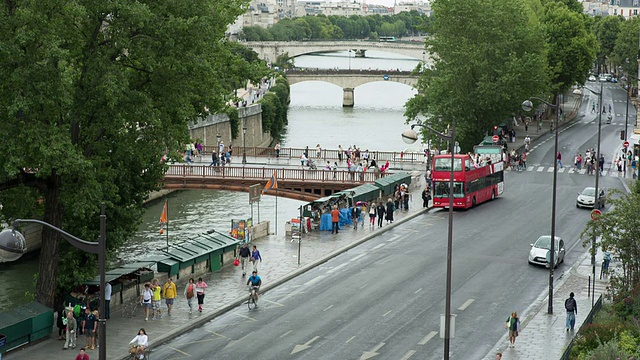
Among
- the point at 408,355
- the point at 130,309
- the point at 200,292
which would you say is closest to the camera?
the point at 408,355

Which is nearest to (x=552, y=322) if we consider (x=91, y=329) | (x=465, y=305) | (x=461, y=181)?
(x=465, y=305)

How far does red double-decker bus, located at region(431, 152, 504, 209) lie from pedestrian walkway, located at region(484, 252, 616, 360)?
1277 cm

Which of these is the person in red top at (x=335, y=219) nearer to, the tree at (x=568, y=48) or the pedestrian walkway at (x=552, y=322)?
the pedestrian walkway at (x=552, y=322)

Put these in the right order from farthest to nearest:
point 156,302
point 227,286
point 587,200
Answer: point 587,200
point 227,286
point 156,302

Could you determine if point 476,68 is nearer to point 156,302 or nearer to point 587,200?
point 587,200

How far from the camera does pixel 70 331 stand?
33562 millimetres

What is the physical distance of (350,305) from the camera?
39.5 m

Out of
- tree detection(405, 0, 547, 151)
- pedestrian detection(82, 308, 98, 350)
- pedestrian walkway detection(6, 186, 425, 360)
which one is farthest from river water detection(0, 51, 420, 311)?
tree detection(405, 0, 547, 151)

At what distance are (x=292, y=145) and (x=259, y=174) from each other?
41686 millimetres

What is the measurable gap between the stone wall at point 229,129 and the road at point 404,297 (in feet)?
109

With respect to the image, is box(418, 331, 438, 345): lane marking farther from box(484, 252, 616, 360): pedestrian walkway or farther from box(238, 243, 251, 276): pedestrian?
box(238, 243, 251, 276): pedestrian

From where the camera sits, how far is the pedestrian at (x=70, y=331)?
3338cm

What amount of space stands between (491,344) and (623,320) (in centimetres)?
424

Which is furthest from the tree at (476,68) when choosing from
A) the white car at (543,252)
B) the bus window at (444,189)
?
the white car at (543,252)
